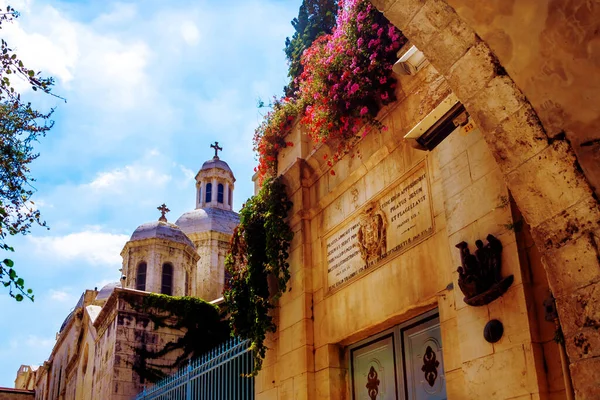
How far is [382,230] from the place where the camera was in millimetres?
6891

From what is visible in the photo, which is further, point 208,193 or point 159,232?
point 208,193

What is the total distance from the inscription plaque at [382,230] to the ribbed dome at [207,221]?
108 ft

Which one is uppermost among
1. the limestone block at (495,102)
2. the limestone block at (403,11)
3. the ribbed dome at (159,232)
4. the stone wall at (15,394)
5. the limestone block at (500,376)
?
the ribbed dome at (159,232)

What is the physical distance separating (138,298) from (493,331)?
38.2 feet

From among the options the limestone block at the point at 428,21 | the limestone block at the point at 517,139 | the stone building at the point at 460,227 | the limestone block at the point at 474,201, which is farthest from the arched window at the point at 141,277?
the limestone block at the point at 517,139

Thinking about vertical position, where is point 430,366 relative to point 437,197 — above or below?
below

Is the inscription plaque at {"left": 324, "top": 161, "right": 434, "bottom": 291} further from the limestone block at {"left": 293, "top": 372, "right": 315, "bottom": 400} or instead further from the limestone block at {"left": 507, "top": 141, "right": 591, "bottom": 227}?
the limestone block at {"left": 507, "top": 141, "right": 591, "bottom": 227}

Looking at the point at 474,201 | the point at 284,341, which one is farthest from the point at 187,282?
the point at 474,201

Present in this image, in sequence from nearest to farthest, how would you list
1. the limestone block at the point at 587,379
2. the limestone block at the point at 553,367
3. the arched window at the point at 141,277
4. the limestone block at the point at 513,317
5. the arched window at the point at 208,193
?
the limestone block at the point at 587,379
the limestone block at the point at 553,367
the limestone block at the point at 513,317
the arched window at the point at 141,277
the arched window at the point at 208,193

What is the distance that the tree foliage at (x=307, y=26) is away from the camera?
11.6m

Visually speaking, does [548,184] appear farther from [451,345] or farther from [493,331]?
[451,345]

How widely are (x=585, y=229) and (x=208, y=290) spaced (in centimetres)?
3546

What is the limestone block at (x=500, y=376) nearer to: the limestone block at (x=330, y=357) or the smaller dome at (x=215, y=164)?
the limestone block at (x=330, y=357)

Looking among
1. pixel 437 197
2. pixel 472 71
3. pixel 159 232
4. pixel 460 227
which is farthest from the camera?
pixel 159 232
